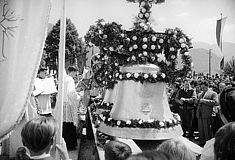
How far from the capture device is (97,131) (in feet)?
19.3

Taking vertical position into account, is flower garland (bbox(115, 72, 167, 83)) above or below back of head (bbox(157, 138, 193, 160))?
above

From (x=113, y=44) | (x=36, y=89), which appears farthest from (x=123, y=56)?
(x=36, y=89)

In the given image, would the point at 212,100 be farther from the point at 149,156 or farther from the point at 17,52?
the point at 149,156

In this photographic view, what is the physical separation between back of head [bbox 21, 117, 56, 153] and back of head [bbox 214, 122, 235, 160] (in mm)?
1062

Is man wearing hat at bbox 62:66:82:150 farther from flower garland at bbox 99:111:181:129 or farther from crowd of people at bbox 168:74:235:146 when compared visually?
crowd of people at bbox 168:74:235:146

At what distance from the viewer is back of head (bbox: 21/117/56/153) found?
6.75 feet

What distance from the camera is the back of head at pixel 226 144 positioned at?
1663mm

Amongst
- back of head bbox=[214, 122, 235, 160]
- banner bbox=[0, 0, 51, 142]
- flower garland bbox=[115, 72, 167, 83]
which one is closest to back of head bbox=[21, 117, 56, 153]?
banner bbox=[0, 0, 51, 142]

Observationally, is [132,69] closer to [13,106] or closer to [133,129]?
[133,129]

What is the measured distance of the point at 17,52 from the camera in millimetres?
2111

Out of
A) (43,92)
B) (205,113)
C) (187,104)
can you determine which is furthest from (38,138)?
(187,104)

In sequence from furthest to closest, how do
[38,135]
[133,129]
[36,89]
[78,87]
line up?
1. [78,87]
2. [36,89]
3. [133,129]
4. [38,135]

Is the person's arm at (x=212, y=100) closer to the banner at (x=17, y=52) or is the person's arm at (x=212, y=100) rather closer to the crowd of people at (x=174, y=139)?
the crowd of people at (x=174, y=139)

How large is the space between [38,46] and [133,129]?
138 inches
